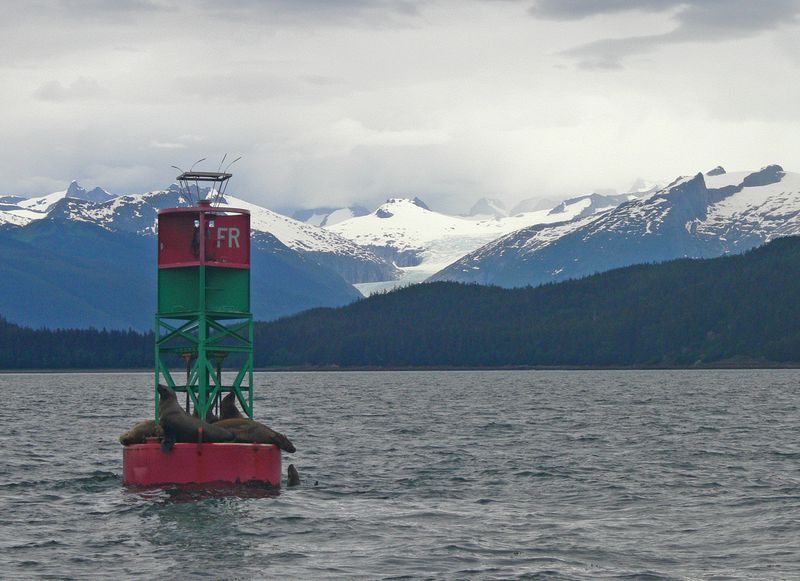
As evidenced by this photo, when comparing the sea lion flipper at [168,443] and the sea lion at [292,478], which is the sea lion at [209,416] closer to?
the sea lion at [292,478]

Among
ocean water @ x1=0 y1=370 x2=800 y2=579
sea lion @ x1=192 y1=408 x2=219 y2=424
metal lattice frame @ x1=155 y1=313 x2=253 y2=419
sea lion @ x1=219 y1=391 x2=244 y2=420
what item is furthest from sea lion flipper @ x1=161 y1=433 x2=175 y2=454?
sea lion @ x1=219 y1=391 x2=244 y2=420

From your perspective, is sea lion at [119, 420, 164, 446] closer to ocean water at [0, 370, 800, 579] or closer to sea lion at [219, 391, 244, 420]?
ocean water at [0, 370, 800, 579]

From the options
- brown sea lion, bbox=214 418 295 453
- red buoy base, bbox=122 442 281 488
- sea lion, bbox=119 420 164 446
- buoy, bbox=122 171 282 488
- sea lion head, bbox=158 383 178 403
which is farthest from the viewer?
buoy, bbox=122 171 282 488

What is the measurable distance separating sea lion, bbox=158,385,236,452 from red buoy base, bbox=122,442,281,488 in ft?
1.05

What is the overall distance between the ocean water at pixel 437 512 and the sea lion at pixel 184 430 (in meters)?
2.14

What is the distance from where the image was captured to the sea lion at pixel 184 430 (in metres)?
54.1

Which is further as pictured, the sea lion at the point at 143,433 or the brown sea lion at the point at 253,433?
the sea lion at the point at 143,433

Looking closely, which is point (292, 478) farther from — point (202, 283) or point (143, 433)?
point (202, 283)

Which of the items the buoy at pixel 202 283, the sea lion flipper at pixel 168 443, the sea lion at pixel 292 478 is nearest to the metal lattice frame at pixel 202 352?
the buoy at pixel 202 283

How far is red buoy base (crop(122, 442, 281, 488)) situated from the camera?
54.0 m

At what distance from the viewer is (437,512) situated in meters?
53.1

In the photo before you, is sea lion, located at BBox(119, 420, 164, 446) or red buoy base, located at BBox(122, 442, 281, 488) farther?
sea lion, located at BBox(119, 420, 164, 446)

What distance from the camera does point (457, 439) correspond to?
9125 cm

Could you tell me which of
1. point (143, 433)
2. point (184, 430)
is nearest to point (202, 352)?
point (143, 433)
